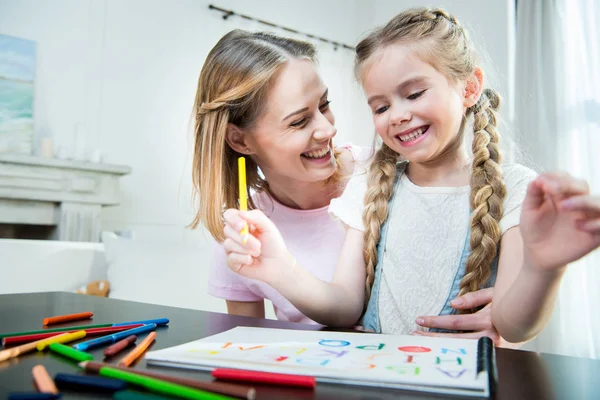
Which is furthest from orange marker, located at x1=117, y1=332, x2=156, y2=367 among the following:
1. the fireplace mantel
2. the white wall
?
the white wall

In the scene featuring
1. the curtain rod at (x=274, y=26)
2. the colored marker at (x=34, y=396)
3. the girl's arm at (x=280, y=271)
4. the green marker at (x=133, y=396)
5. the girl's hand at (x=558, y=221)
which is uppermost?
the curtain rod at (x=274, y=26)

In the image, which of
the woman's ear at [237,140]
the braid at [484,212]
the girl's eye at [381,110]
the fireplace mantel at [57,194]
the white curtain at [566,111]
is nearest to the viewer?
the braid at [484,212]

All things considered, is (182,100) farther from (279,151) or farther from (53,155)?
(279,151)

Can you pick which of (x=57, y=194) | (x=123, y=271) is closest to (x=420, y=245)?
(x=123, y=271)

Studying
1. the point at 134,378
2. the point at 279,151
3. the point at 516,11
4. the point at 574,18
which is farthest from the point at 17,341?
the point at 516,11

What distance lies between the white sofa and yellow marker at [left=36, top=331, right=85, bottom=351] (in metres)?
1.43

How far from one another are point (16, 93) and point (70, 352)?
2947mm

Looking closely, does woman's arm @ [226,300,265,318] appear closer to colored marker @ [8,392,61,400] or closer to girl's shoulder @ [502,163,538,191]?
girl's shoulder @ [502,163,538,191]

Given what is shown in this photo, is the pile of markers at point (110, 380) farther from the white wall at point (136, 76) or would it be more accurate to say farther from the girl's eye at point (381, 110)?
the white wall at point (136, 76)

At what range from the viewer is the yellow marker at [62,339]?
0.51 metres

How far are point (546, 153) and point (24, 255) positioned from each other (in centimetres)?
248

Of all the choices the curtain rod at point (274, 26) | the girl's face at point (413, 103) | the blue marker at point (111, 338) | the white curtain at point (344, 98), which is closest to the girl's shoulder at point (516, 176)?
the girl's face at point (413, 103)

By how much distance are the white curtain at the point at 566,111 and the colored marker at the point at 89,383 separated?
2558 millimetres

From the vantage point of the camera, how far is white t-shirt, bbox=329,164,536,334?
39.6 inches
